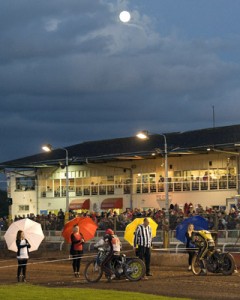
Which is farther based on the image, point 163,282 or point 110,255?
point 110,255

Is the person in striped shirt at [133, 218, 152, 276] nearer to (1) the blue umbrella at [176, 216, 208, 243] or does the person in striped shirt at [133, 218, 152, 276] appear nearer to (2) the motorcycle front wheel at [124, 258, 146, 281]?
(2) the motorcycle front wheel at [124, 258, 146, 281]

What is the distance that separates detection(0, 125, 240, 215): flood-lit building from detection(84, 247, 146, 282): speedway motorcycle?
36353 millimetres

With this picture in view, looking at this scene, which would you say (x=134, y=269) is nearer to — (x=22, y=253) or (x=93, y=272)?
(x=93, y=272)

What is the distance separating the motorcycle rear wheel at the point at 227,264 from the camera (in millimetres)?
27016

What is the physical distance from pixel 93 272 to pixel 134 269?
4.17 feet

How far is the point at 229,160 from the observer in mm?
68312

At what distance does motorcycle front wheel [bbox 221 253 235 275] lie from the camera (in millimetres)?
27031

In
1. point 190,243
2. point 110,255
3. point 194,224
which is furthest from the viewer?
point 194,224

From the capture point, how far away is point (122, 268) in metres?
25.7

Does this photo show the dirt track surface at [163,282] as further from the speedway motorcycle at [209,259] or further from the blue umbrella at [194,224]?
the blue umbrella at [194,224]

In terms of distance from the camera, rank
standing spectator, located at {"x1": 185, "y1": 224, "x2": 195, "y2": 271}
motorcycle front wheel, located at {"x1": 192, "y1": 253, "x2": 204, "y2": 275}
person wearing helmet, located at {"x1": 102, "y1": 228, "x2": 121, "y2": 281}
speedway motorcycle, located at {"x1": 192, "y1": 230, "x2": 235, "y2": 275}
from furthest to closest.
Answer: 1. standing spectator, located at {"x1": 185, "y1": 224, "x2": 195, "y2": 271}
2. motorcycle front wheel, located at {"x1": 192, "y1": 253, "x2": 204, "y2": 275}
3. speedway motorcycle, located at {"x1": 192, "y1": 230, "x2": 235, "y2": 275}
4. person wearing helmet, located at {"x1": 102, "y1": 228, "x2": 121, "y2": 281}

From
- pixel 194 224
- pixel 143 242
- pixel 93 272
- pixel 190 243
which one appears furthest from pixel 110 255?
pixel 194 224

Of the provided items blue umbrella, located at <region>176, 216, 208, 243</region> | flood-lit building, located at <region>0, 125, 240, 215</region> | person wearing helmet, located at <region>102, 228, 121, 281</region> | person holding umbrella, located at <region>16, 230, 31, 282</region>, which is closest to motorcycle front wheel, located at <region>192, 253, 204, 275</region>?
person wearing helmet, located at <region>102, 228, 121, 281</region>

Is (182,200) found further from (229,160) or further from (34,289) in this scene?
(34,289)
